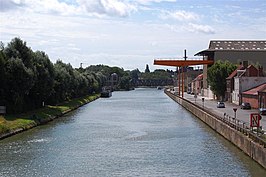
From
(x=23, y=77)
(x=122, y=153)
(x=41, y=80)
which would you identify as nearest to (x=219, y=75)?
(x=41, y=80)

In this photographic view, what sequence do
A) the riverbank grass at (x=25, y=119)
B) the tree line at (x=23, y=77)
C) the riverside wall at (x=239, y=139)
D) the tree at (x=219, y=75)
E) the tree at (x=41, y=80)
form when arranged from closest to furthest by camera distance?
the riverside wall at (x=239, y=139), the riverbank grass at (x=25, y=119), the tree line at (x=23, y=77), the tree at (x=41, y=80), the tree at (x=219, y=75)

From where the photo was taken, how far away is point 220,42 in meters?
96.4

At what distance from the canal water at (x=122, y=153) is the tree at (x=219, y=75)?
33235 mm

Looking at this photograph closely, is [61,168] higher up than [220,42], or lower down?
lower down

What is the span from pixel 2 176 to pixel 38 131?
17772 millimetres

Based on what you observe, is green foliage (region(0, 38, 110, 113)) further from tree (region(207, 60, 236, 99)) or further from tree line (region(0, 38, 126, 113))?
tree (region(207, 60, 236, 99))

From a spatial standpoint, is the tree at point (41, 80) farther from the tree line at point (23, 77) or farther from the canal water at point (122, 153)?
the canal water at point (122, 153)

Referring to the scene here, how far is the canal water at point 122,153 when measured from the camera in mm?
23812

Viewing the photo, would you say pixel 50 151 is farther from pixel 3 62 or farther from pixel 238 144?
pixel 3 62

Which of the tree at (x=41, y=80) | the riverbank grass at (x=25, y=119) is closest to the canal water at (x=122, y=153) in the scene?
the riverbank grass at (x=25, y=119)

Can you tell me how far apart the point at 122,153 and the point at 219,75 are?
4882 cm

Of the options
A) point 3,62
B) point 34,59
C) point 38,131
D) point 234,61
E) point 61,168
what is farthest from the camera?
point 234,61

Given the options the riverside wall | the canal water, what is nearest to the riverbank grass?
the canal water

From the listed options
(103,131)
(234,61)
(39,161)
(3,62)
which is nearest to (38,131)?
(103,131)
